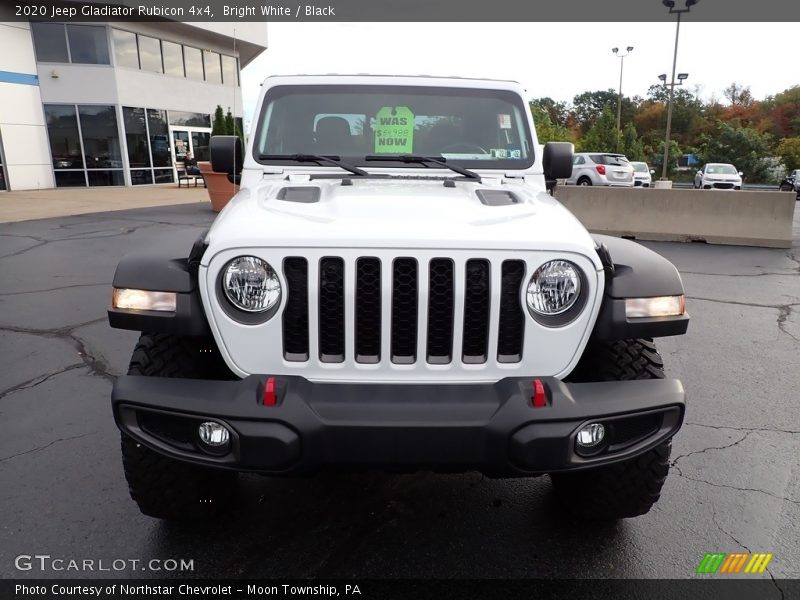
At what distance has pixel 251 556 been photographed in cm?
236

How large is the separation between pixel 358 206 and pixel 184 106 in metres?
23.4

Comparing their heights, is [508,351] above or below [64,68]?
below

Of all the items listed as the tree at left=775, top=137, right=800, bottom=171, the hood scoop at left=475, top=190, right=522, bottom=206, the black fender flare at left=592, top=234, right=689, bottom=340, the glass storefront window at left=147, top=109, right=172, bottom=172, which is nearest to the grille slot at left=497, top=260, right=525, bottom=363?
the black fender flare at left=592, top=234, right=689, bottom=340

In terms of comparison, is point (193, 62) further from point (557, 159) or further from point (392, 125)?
point (557, 159)

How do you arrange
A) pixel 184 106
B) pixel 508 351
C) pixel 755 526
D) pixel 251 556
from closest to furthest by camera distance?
pixel 508 351 → pixel 251 556 → pixel 755 526 → pixel 184 106

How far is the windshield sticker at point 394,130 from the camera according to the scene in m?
3.33

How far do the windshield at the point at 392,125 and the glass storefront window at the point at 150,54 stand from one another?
2100 centimetres

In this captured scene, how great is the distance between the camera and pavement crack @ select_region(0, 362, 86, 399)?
154 inches

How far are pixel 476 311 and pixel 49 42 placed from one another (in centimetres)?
2256

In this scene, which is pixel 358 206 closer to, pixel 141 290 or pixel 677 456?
pixel 141 290

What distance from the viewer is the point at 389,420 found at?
6.00 feet

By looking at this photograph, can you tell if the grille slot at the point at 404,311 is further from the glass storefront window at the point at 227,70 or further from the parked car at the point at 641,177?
the glass storefront window at the point at 227,70

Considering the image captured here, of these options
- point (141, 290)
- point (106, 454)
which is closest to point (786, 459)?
point (141, 290)

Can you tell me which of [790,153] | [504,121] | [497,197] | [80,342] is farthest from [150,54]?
[790,153]
